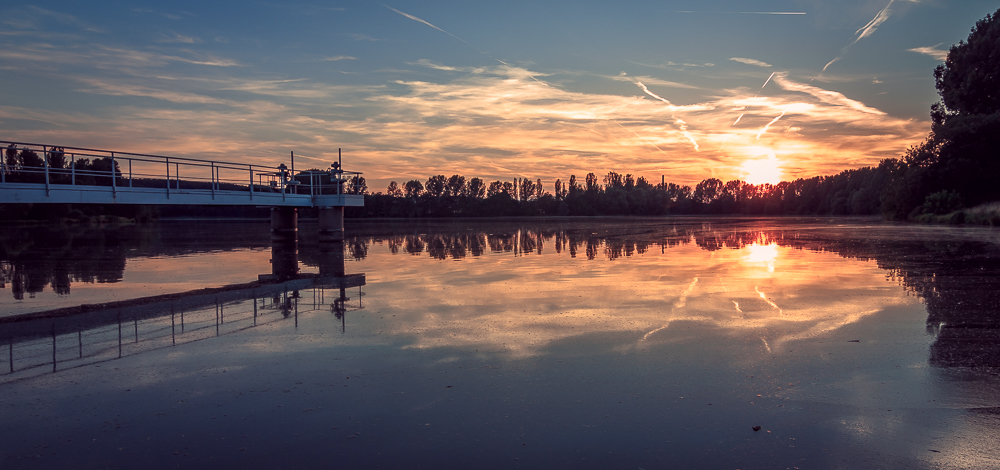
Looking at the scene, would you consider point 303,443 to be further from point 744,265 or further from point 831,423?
point 744,265

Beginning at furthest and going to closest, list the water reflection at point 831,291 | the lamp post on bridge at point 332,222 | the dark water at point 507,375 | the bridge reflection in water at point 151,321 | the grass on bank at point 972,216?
the grass on bank at point 972,216 → the lamp post on bridge at point 332,222 → the water reflection at point 831,291 → the bridge reflection in water at point 151,321 → the dark water at point 507,375

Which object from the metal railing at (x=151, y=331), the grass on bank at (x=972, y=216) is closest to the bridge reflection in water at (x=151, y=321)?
the metal railing at (x=151, y=331)

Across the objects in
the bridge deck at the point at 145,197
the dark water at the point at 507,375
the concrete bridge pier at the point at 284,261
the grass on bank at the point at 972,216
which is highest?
the bridge deck at the point at 145,197

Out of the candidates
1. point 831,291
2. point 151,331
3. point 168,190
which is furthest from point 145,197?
point 831,291

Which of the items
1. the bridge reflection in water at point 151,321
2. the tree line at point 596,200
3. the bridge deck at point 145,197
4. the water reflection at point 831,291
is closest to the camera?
the bridge reflection in water at point 151,321

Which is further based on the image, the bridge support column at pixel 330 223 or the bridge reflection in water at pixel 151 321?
the bridge support column at pixel 330 223

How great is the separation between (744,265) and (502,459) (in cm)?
1464

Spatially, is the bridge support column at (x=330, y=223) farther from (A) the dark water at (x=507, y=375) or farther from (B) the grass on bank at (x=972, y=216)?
(B) the grass on bank at (x=972, y=216)

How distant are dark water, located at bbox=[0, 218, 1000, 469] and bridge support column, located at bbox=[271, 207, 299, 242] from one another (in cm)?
1637

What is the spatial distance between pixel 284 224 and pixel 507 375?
26118 mm

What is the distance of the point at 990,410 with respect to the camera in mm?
4957

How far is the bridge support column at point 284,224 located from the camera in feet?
96.1

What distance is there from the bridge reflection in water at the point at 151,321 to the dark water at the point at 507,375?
0.06 metres

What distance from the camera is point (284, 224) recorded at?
29.6 meters
